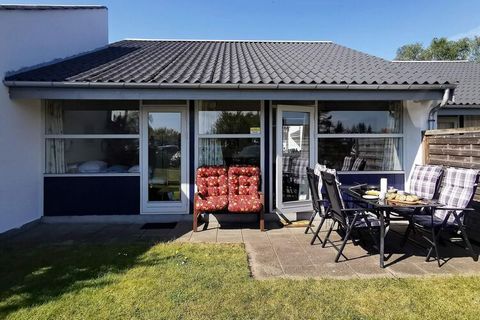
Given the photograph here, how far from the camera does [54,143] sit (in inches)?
271

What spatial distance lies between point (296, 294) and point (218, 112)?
443cm

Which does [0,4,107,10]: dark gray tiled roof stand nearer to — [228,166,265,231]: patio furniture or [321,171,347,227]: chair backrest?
[228,166,265,231]: patio furniture

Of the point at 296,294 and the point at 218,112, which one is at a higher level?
the point at 218,112

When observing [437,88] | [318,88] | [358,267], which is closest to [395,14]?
[437,88]

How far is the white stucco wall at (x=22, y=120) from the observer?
5.77 metres

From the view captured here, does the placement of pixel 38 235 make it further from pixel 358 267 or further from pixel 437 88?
pixel 437 88

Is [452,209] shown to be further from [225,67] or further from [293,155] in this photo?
[225,67]

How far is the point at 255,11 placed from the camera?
13398 mm

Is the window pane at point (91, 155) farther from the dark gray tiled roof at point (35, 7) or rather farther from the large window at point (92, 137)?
the dark gray tiled roof at point (35, 7)

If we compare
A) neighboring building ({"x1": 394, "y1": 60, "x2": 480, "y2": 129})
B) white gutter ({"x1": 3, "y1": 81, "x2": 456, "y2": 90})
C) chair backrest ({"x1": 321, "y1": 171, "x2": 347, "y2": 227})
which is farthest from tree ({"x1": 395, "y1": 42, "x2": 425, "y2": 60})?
chair backrest ({"x1": 321, "y1": 171, "x2": 347, "y2": 227})

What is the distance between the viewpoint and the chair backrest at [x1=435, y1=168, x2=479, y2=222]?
4.54 metres

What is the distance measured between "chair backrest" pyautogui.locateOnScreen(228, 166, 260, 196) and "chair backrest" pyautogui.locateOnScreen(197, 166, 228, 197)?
0.39 feet

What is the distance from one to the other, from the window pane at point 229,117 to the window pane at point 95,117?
4.72 ft

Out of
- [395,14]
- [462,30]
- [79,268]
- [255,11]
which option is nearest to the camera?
[79,268]
